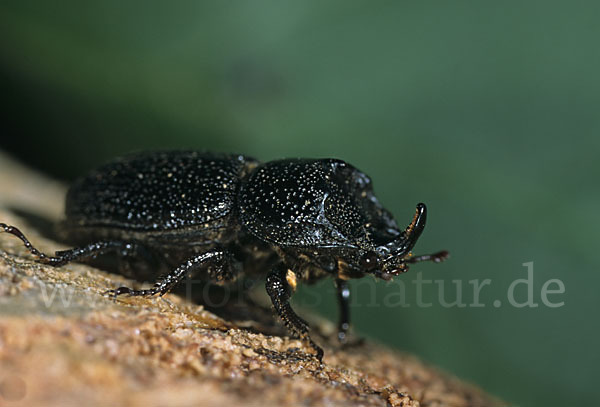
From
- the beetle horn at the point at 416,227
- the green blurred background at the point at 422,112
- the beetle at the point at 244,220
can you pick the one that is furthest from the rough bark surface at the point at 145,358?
the green blurred background at the point at 422,112

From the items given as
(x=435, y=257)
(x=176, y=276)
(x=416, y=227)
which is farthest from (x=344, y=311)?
(x=176, y=276)

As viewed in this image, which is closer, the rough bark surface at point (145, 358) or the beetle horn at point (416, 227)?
the rough bark surface at point (145, 358)

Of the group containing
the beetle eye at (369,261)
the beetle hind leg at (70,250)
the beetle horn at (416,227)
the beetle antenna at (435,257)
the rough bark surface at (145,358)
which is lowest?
the rough bark surface at (145,358)

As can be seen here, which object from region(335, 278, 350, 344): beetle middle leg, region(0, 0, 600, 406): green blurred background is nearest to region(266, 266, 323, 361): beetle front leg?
region(335, 278, 350, 344): beetle middle leg

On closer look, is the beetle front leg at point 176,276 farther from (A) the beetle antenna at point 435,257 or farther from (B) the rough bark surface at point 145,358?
(A) the beetle antenna at point 435,257

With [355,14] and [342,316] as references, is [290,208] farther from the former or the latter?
[355,14]

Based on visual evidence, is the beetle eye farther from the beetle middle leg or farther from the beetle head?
the beetle middle leg
